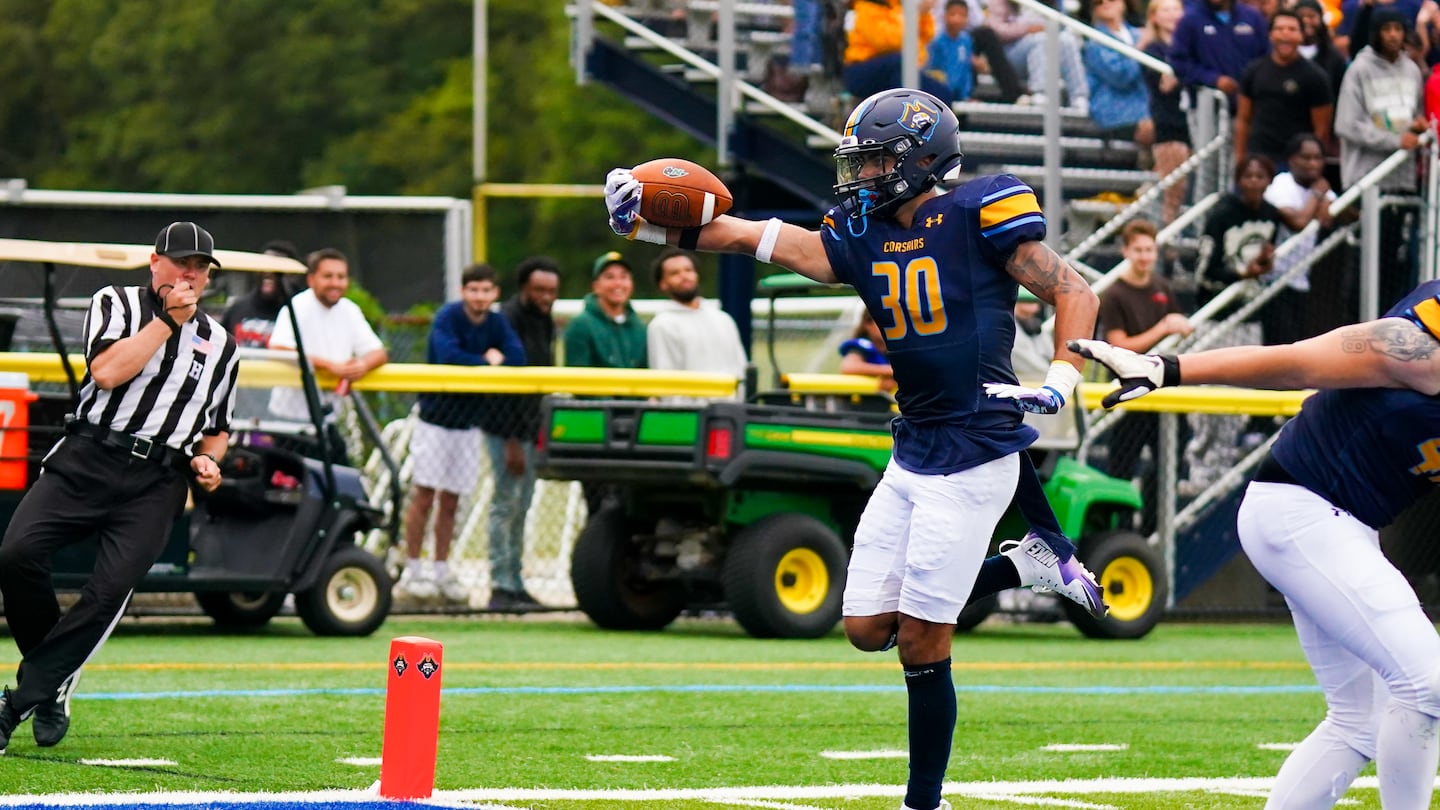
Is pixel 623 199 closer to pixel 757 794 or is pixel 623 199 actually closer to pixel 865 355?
pixel 757 794

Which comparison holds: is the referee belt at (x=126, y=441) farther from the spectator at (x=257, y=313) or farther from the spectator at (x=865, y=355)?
the spectator at (x=865, y=355)

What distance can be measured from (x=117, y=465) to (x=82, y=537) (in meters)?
0.28

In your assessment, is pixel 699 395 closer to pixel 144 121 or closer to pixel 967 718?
pixel 967 718

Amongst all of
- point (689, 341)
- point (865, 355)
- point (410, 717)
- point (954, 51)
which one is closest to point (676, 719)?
point (410, 717)

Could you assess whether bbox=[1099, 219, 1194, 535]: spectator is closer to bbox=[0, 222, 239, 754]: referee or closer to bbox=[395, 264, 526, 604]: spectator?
bbox=[395, 264, 526, 604]: spectator

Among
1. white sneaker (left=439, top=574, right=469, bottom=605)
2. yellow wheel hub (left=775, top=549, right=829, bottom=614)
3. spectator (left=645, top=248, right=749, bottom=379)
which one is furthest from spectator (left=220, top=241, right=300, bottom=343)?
yellow wheel hub (left=775, top=549, right=829, bottom=614)

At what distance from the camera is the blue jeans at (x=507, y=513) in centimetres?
1323

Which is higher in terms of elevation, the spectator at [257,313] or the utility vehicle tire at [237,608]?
the spectator at [257,313]

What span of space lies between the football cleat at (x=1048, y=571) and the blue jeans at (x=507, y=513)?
668 cm

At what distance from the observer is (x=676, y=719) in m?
8.73

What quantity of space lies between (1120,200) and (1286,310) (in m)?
1.58

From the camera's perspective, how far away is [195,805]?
6273mm

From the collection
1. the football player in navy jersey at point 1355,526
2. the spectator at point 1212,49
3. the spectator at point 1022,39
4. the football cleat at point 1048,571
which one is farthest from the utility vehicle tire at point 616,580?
the football player in navy jersey at point 1355,526

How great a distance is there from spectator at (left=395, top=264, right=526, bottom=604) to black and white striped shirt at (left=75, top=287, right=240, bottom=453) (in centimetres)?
499
